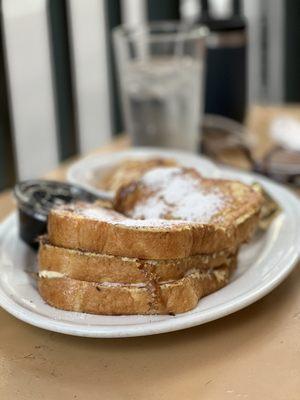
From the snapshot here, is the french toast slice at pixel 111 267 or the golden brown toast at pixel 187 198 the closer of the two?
the french toast slice at pixel 111 267

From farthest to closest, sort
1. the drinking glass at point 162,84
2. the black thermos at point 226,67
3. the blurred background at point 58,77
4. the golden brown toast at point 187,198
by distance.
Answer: the blurred background at point 58,77 → the black thermos at point 226,67 → the drinking glass at point 162,84 → the golden brown toast at point 187,198

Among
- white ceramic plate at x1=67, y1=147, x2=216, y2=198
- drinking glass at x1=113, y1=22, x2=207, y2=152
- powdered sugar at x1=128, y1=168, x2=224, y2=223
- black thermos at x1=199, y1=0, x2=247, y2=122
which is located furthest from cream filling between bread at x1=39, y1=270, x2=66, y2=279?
black thermos at x1=199, y1=0, x2=247, y2=122

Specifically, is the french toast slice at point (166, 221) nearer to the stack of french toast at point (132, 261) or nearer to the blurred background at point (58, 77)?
the stack of french toast at point (132, 261)

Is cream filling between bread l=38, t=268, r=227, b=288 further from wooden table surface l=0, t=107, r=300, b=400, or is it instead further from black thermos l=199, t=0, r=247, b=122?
black thermos l=199, t=0, r=247, b=122

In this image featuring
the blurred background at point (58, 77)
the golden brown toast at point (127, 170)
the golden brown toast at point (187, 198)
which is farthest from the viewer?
the blurred background at point (58, 77)

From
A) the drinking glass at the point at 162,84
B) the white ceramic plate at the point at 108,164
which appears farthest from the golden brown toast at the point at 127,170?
the drinking glass at the point at 162,84

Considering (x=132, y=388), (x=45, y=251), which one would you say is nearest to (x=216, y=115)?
(x=45, y=251)

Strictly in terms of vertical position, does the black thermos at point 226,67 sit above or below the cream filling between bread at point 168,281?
above

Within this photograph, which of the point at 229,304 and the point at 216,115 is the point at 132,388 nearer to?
the point at 229,304
